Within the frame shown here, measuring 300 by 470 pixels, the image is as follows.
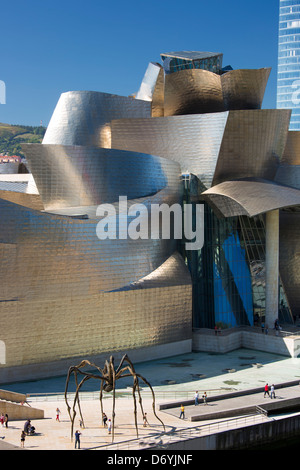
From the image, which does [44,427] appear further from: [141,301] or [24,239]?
[141,301]

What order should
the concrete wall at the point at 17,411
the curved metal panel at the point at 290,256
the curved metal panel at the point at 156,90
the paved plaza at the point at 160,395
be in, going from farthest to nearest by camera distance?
the curved metal panel at the point at 290,256, the curved metal panel at the point at 156,90, the concrete wall at the point at 17,411, the paved plaza at the point at 160,395

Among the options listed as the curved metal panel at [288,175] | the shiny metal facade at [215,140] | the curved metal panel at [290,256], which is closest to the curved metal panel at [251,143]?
the shiny metal facade at [215,140]

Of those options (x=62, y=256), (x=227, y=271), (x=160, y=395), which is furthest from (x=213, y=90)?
(x=160, y=395)

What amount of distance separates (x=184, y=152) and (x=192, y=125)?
4.92 ft

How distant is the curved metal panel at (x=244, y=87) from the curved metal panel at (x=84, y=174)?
7.39 m

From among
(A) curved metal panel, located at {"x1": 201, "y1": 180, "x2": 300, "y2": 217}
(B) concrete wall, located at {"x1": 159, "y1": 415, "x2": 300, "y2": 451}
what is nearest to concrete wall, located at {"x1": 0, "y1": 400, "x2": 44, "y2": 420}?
(B) concrete wall, located at {"x1": 159, "y1": 415, "x2": 300, "y2": 451}

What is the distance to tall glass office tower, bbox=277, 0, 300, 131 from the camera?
317ft

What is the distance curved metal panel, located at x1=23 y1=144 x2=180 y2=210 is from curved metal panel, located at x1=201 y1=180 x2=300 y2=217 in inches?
150

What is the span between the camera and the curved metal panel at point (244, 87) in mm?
35250

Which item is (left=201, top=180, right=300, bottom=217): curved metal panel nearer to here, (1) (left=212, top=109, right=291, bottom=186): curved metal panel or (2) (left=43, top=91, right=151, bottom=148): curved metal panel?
(1) (left=212, top=109, right=291, bottom=186): curved metal panel

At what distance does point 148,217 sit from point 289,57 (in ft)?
243

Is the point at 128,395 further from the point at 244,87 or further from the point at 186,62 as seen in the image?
the point at 186,62

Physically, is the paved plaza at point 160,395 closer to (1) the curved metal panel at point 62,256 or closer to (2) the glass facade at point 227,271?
Answer: (2) the glass facade at point 227,271

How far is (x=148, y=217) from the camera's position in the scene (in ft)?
103
